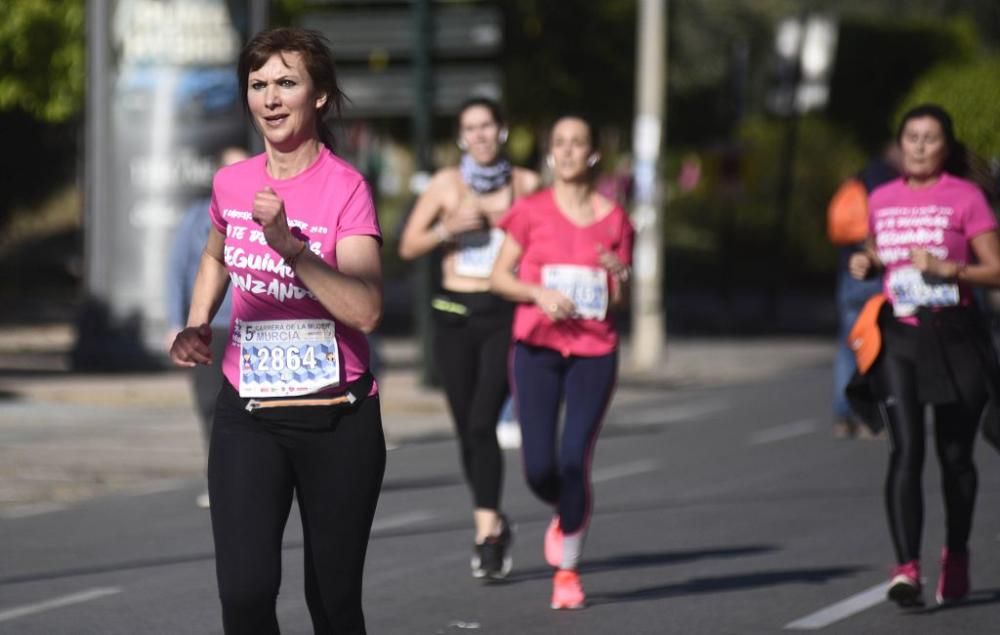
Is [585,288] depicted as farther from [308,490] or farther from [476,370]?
[308,490]

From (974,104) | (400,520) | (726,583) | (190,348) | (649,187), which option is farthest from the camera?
(974,104)

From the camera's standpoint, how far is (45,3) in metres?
24.4

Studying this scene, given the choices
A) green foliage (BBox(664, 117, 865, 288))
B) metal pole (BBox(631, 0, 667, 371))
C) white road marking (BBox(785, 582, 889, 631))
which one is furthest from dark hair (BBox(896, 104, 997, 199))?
green foliage (BBox(664, 117, 865, 288))

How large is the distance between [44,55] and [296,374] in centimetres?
2025

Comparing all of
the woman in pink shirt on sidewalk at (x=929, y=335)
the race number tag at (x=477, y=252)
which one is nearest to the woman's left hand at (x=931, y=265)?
the woman in pink shirt on sidewalk at (x=929, y=335)

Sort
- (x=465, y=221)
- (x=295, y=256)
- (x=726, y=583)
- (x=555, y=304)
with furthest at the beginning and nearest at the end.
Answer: (x=465, y=221), (x=726, y=583), (x=555, y=304), (x=295, y=256)

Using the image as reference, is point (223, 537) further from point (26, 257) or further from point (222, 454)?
point (26, 257)

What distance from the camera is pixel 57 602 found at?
8.43m

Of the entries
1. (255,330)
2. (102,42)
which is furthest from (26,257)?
(255,330)

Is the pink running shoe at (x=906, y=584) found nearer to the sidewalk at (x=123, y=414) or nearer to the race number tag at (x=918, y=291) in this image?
the race number tag at (x=918, y=291)

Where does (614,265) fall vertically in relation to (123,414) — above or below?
above

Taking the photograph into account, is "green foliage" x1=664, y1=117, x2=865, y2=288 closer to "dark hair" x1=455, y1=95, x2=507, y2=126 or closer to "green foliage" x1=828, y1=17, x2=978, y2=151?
"green foliage" x1=828, y1=17, x2=978, y2=151

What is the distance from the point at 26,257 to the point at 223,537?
46.3 metres

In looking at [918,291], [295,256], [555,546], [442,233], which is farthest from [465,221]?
[295,256]
